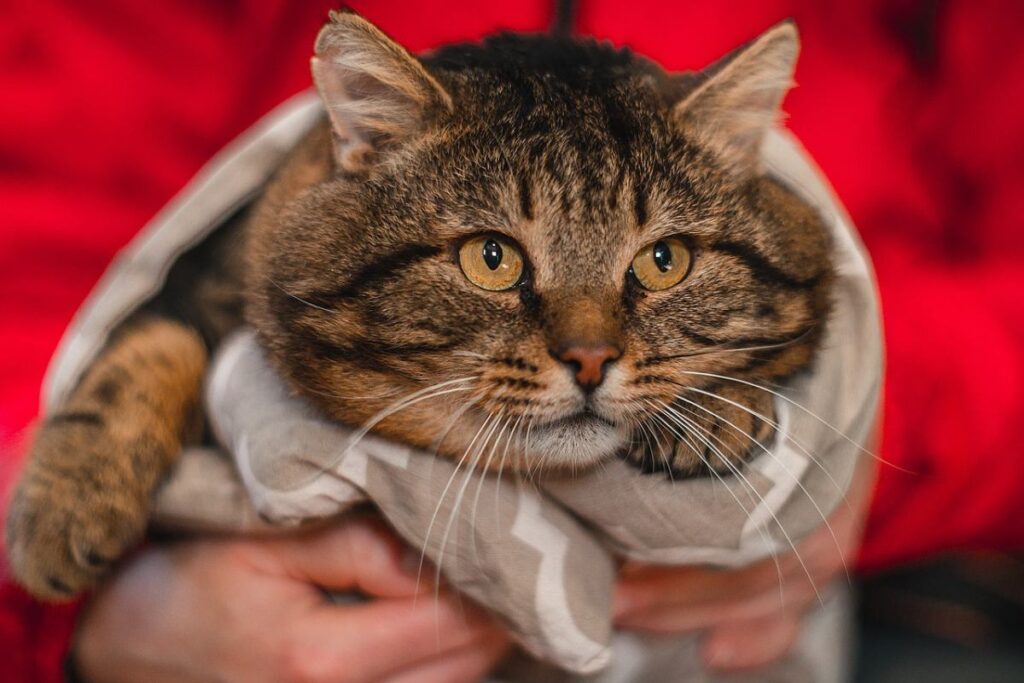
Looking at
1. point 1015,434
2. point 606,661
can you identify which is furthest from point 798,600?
point 1015,434

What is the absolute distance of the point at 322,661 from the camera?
610 mm

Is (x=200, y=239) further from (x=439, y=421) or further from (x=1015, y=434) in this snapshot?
(x=1015, y=434)

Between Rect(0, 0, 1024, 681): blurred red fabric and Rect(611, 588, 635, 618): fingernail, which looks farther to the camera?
Rect(0, 0, 1024, 681): blurred red fabric

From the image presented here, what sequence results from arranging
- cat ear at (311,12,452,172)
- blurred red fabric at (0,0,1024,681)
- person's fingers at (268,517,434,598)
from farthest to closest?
blurred red fabric at (0,0,1024,681), person's fingers at (268,517,434,598), cat ear at (311,12,452,172)

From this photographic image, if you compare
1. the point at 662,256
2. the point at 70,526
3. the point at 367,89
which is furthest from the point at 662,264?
the point at 70,526

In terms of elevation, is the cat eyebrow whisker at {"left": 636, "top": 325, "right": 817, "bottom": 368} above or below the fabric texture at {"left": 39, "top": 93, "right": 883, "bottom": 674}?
above

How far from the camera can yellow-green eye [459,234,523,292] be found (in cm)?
51

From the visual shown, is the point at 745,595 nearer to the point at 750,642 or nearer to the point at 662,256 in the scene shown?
the point at 750,642

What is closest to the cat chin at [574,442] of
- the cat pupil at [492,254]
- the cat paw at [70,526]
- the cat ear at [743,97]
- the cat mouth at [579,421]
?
the cat mouth at [579,421]

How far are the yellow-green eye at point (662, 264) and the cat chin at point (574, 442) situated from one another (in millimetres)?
97

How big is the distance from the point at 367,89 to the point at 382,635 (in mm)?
391

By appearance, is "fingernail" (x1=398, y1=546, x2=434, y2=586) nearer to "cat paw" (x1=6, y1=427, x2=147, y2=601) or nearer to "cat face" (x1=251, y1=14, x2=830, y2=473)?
"cat face" (x1=251, y1=14, x2=830, y2=473)

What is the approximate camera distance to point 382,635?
0.61m

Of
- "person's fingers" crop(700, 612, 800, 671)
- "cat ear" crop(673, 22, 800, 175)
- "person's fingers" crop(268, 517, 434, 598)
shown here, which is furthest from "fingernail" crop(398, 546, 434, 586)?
"cat ear" crop(673, 22, 800, 175)
